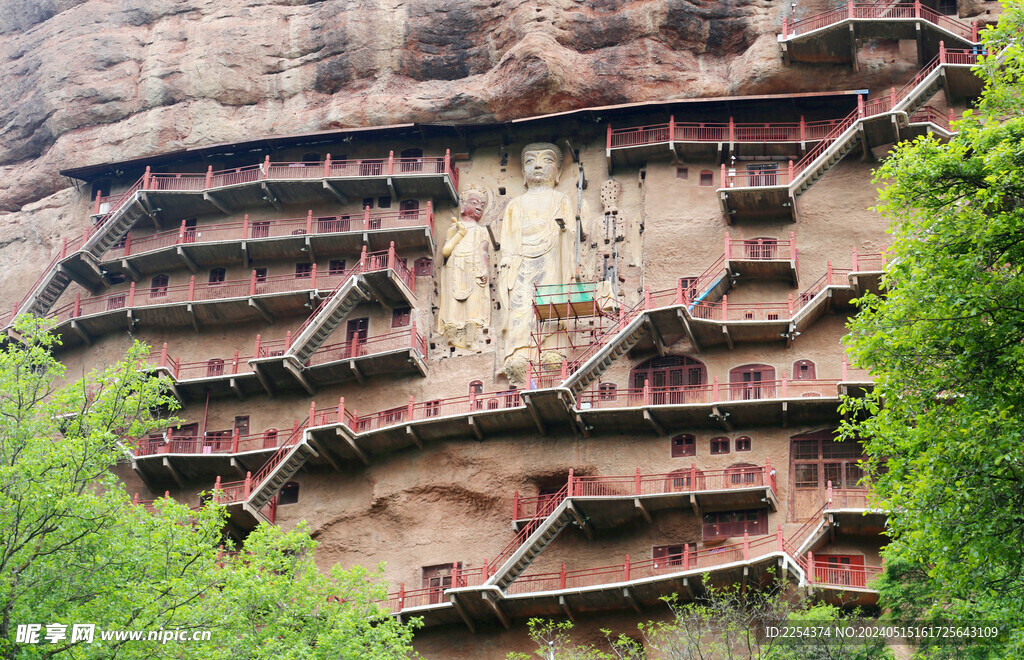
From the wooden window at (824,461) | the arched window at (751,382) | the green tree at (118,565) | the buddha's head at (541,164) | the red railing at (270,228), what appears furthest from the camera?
the red railing at (270,228)

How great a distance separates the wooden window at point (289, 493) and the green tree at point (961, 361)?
23.8 metres

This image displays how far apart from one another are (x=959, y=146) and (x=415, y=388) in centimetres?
2462

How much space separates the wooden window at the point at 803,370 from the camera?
45.9 m

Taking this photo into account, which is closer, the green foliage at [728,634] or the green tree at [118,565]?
the green tree at [118,565]

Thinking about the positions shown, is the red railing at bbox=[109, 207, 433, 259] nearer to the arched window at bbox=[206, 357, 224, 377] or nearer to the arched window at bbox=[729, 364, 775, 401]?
the arched window at bbox=[206, 357, 224, 377]

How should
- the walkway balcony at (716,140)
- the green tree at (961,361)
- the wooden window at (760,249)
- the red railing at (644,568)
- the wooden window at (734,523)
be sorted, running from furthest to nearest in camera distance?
the walkway balcony at (716,140), the wooden window at (760,249), the wooden window at (734,523), the red railing at (644,568), the green tree at (961,361)

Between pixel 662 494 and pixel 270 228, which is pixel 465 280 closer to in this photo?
pixel 270 228

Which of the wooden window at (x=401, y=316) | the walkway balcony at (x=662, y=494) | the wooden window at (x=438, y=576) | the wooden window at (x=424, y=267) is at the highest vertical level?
the wooden window at (x=424, y=267)

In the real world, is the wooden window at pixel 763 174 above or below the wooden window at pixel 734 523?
above

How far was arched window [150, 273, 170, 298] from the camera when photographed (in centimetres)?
5334

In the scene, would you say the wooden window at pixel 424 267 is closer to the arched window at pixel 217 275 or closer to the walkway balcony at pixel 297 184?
the walkway balcony at pixel 297 184

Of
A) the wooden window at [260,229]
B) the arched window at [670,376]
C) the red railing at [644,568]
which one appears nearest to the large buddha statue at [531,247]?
the arched window at [670,376]

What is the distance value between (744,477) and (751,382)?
3.25 meters

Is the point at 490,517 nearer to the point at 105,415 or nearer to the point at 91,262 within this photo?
the point at 105,415
